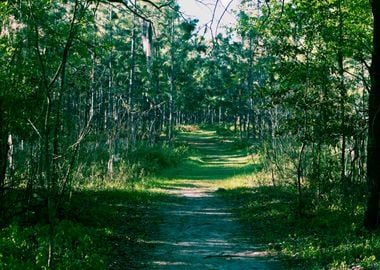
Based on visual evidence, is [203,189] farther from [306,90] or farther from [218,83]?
[218,83]

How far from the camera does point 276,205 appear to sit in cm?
1308

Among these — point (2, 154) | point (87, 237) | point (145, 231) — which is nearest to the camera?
point (87, 237)

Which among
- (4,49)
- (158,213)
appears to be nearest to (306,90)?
(158,213)

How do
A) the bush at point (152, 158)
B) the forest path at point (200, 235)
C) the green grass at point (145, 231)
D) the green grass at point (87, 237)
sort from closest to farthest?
1. the green grass at point (87, 237)
2. the green grass at point (145, 231)
3. the forest path at point (200, 235)
4. the bush at point (152, 158)

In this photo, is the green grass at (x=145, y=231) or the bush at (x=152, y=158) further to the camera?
the bush at (x=152, y=158)

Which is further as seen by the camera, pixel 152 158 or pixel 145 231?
pixel 152 158

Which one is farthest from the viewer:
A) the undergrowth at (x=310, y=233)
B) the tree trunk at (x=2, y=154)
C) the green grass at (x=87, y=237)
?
the tree trunk at (x=2, y=154)

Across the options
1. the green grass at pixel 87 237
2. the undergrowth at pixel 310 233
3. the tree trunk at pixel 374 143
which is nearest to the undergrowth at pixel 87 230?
the green grass at pixel 87 237

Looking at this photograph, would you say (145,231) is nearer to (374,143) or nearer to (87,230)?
(87,230)

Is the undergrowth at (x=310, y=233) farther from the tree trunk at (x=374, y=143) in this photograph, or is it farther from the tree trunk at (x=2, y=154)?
the tree trunk at (x=2, y=154)

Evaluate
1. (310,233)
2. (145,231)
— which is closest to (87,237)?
(145,231)

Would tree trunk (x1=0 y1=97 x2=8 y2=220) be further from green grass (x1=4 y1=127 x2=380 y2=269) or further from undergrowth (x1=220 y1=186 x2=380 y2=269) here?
undergrowth (x1=220 y1=186 x2=380 y2=269)

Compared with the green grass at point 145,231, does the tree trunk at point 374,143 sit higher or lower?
higher

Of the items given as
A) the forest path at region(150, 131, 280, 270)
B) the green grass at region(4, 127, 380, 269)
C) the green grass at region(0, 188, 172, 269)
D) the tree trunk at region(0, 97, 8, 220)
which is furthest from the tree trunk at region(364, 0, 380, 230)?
the tree trunk at region(0, 97, 8, 220)
